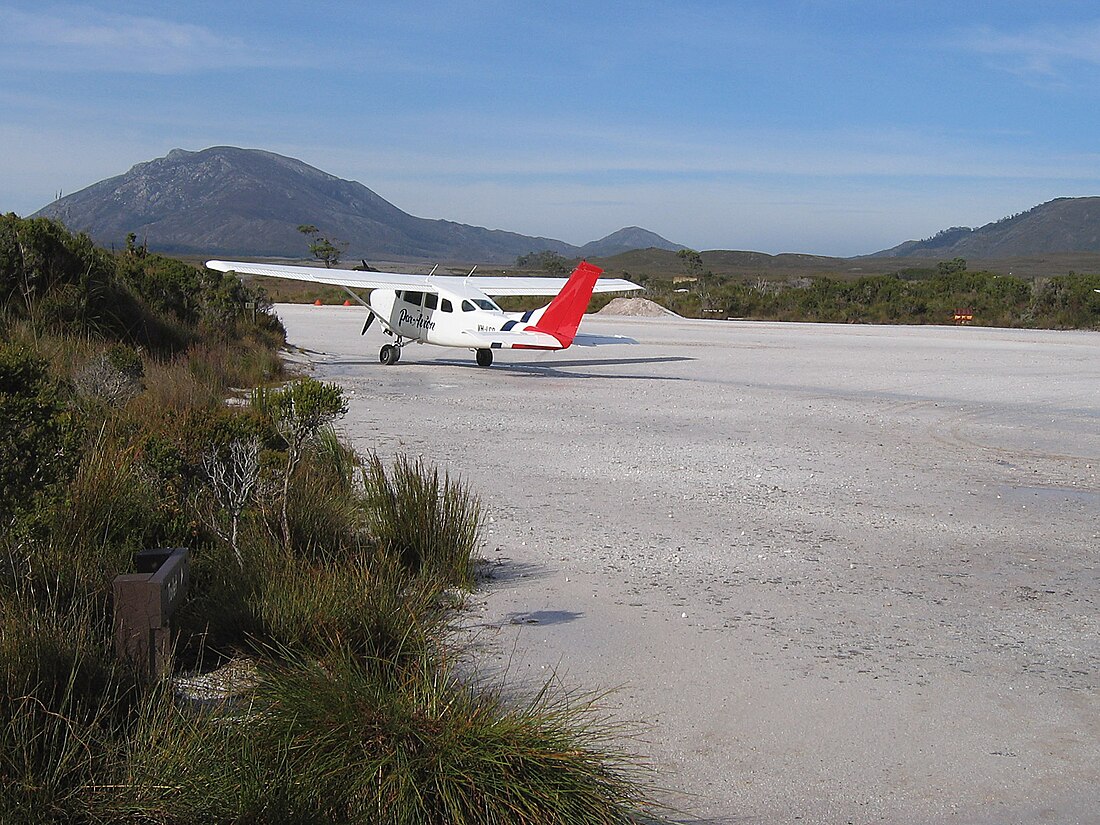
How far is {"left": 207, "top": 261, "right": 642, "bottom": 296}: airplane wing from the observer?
2438 cm

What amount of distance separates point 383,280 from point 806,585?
65.7 ft

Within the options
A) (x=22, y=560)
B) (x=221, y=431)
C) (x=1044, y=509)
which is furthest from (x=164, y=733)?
(x=1044, y=509)

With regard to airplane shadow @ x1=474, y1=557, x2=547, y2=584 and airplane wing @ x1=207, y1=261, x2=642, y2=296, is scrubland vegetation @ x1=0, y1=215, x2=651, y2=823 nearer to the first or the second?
airplane shadow @ x1=474, y1=557, x2=547, y2=584

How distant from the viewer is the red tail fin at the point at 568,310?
22812 millimetres

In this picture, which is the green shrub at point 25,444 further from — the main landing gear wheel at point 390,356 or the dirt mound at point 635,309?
the dirt mound at point 635,309

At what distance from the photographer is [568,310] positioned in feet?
74.8

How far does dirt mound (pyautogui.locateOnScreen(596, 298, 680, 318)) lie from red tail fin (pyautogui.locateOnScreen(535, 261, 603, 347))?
2748cm

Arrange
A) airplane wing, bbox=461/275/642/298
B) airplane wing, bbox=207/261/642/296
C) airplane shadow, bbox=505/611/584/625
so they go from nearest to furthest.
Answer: airplane shadow, bbox=505/611/584/625, airplane wing, bbox=207/261/642/296, airplane wing, bbox=461/275/642/298

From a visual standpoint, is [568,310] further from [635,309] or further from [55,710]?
[635,309]

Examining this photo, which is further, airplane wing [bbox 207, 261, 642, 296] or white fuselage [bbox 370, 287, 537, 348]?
airplane wing [bbox 207, 261, 642, 296]

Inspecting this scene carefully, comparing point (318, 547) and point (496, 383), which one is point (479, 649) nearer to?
point (318, 547)

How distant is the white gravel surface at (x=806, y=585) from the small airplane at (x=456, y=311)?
4.98 m

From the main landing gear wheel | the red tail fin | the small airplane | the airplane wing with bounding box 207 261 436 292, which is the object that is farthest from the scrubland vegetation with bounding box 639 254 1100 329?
the main landing gear wheel

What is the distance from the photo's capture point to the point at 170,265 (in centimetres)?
2441
